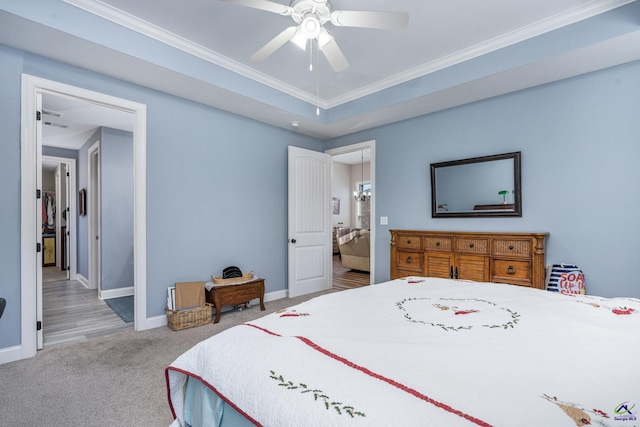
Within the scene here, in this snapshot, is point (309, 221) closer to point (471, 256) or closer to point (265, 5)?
point (471, 256)

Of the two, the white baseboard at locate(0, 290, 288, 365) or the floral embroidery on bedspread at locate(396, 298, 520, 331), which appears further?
the white baseboard at locate(0, 290, 288, 365)

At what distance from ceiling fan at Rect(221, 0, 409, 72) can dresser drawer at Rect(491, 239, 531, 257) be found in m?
2.25

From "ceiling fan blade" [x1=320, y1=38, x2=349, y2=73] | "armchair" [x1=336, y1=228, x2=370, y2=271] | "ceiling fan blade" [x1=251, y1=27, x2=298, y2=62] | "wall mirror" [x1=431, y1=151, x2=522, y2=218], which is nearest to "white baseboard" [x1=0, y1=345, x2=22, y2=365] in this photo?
"ceiling fan blade" [x1=251, y1=27, x2=298, y2=62]

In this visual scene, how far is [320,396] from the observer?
82 centimetres

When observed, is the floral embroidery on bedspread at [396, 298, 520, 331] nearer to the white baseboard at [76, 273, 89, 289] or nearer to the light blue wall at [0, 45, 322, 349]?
the light blue wall at [0, 45, 322, 349]

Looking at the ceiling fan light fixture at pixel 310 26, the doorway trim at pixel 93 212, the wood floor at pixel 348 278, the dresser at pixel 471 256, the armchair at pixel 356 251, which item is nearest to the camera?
the ceiling fan light fixture at pixel 310 26

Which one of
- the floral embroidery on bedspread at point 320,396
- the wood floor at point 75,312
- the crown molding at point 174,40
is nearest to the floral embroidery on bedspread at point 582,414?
the floral embroidery on bedspread at point 320,396

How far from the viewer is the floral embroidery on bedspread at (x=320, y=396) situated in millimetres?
748

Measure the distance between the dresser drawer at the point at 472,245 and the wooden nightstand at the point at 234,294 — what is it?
2.30 m

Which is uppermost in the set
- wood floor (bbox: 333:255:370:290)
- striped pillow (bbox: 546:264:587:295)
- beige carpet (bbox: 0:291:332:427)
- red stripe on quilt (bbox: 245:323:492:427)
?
red stripe on quilt (bbox: 245:323:492:427)

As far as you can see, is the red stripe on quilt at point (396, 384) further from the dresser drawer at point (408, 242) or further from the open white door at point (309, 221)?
the open white door at point (309, 221)

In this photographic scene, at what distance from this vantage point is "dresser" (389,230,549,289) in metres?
2.95

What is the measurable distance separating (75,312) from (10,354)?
1.57 m

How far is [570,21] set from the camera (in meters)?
2.48
